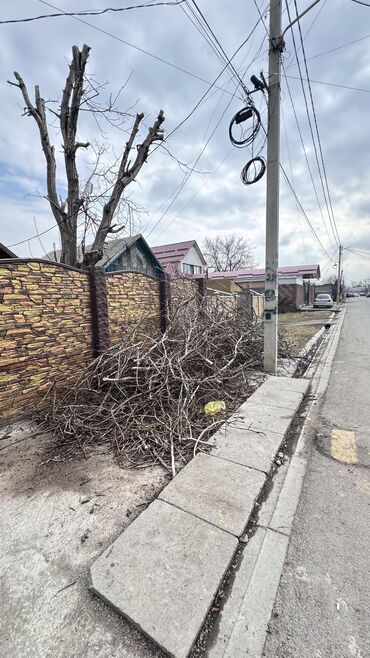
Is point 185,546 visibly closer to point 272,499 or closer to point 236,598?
point 236,598

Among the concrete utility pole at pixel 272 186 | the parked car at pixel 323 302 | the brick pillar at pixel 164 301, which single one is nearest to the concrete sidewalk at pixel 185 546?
the concrete utility pole at pixel 272 186

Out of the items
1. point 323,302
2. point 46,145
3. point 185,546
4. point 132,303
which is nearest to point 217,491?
point 185,546

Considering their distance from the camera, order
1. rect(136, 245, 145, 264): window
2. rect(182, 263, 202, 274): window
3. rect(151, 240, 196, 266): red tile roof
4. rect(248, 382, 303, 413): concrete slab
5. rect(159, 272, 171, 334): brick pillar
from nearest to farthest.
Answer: rect(248, 382, 303, 413): concrete slab → rect(159, 272, 171, 334): brick pillar → rect(136, 245, 145, 264): window → rect(151, 240, 196, 266): red tile roof → rect(182, 263, 202, 274): window

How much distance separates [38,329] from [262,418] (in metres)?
3.51

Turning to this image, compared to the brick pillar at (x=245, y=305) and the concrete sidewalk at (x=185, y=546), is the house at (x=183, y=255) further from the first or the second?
the concrete sidewalk at (x=185, y=546)

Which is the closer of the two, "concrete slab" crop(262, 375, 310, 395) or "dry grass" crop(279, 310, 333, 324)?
"concrete slab" crop(262, 375, 310, 395)

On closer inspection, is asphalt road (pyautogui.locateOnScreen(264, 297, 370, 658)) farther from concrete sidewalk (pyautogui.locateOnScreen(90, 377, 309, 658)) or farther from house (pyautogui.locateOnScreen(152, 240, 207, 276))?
house (pyautogui.locateOnScreen(152, 240, 207, 276))

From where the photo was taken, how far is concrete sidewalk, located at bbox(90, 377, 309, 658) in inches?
60.4

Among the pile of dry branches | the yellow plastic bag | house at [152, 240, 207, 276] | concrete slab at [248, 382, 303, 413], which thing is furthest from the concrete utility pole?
house at [152, 240, 207, 276]

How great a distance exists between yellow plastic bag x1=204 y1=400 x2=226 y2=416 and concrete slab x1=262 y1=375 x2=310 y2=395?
4.65ft

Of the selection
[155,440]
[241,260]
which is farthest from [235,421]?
[241,260]

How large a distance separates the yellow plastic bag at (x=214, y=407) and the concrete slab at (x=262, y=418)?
253 millimetres

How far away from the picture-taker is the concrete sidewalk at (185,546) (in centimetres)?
153

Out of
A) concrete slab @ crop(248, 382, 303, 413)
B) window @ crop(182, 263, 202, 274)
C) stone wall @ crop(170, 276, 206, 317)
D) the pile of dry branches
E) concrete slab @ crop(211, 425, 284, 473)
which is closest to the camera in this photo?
concrete slab @ crop(211, 425, 284, 473)
